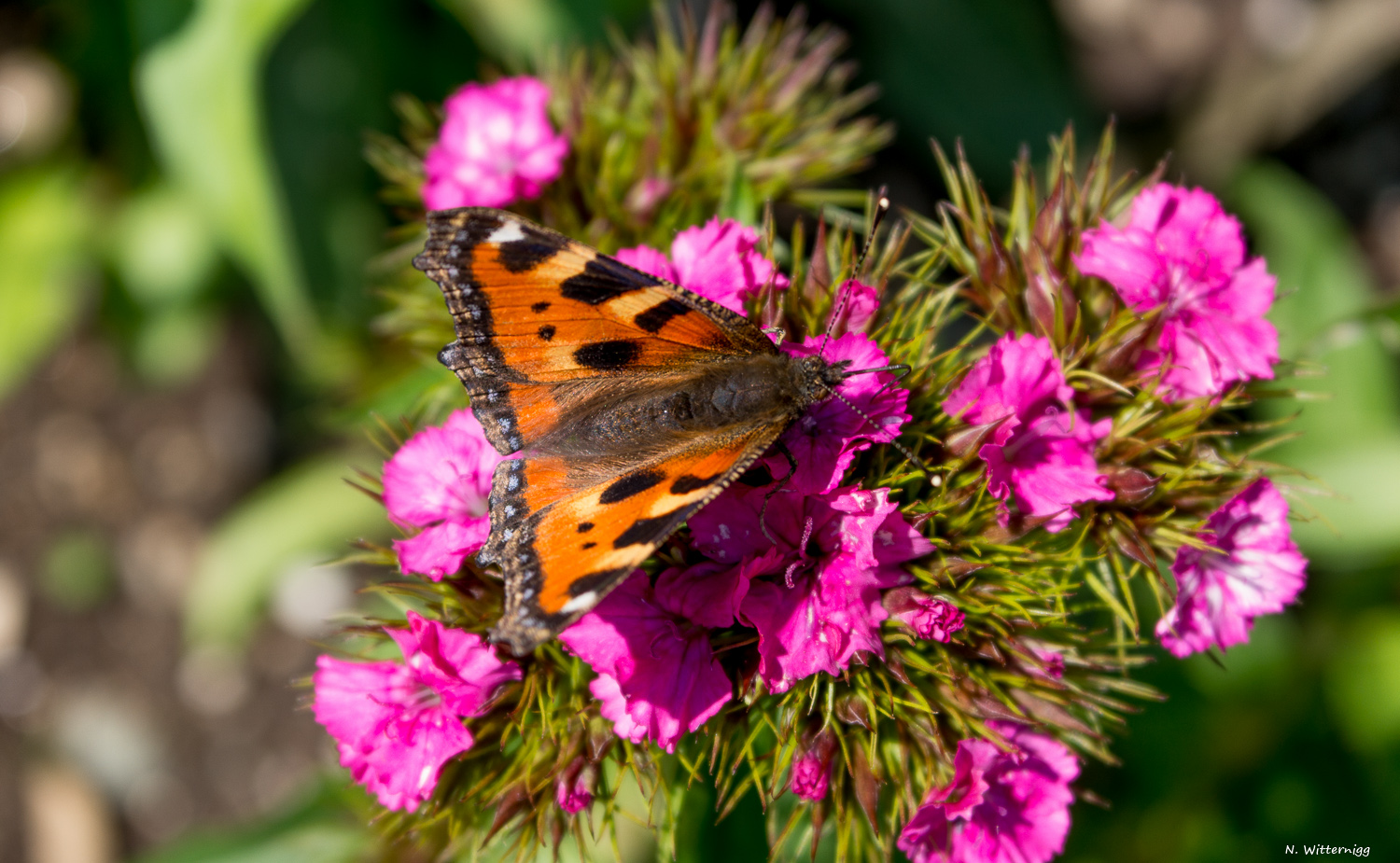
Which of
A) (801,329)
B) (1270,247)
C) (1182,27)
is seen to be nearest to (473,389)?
(801,329)

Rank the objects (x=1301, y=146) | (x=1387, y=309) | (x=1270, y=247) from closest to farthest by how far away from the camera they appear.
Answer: (x=1387, y=309) → (x=1270, y=247) → (x=1301, y=146)

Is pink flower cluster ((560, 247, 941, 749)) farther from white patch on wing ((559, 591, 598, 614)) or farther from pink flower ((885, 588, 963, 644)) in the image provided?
white patch on wing ((559, 591, 598, 614))

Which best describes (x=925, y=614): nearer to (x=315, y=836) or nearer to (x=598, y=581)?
(x=598, y=581)

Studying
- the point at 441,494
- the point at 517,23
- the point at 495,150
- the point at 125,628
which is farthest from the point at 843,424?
the point at 125,628

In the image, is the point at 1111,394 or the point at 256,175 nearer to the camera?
the point at 1111,394

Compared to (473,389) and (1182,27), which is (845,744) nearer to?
(473,389)

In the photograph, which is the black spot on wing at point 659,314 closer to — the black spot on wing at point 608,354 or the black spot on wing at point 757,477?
the black spot on wing at point 608,354

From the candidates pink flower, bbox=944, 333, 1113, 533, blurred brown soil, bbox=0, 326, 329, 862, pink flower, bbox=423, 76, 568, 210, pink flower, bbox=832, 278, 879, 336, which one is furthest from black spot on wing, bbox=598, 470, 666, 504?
blurred brown soil, bbox=0, 326, 329, 862
